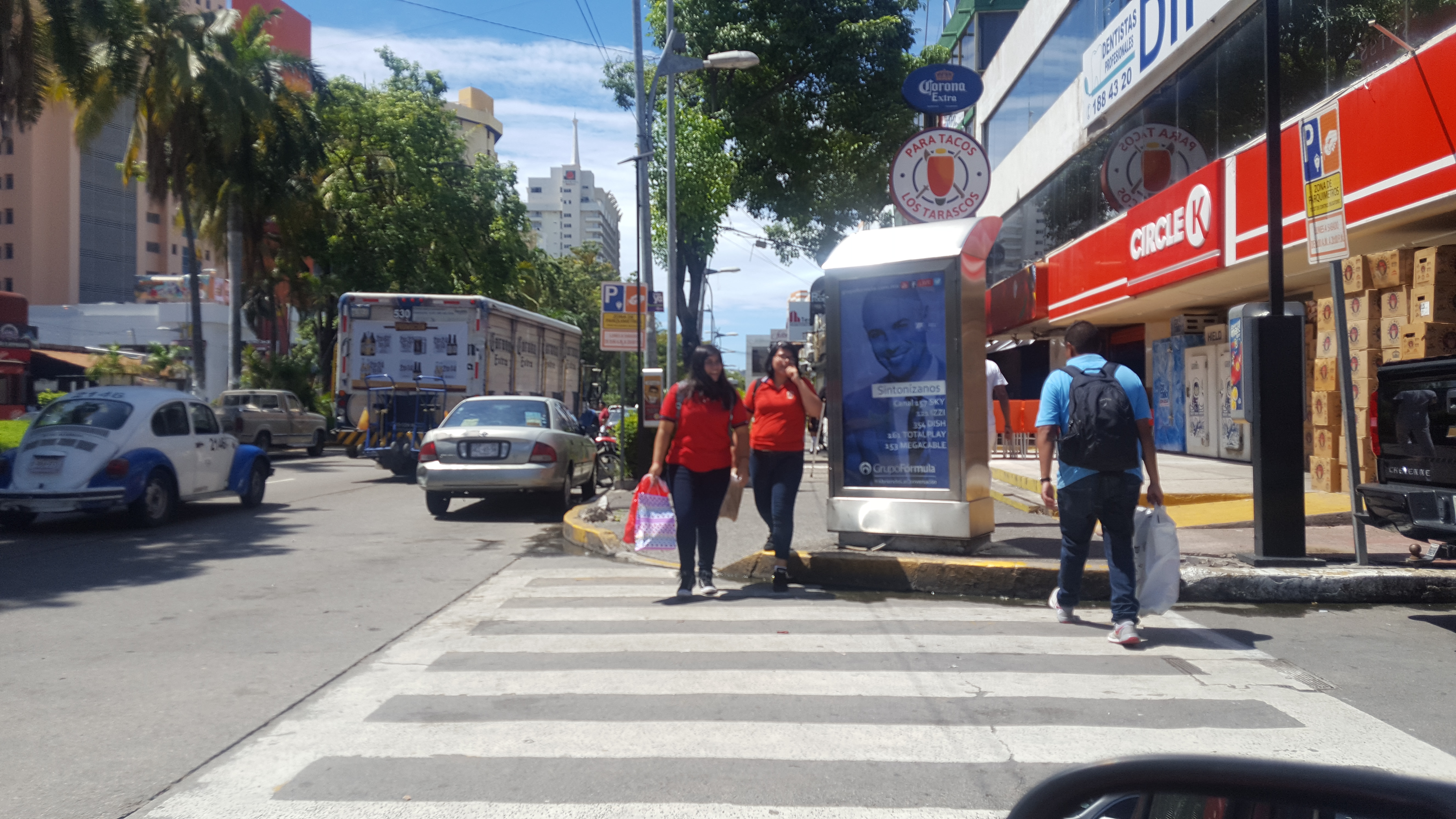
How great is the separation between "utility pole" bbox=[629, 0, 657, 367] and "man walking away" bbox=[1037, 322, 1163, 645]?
535 inches

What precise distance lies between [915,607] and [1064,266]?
1530 cm

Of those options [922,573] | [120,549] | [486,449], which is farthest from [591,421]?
[922,573]

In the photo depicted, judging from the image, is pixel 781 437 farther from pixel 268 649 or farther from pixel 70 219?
pixel 70 219

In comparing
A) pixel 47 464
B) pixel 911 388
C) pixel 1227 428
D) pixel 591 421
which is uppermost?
pixel 911 388

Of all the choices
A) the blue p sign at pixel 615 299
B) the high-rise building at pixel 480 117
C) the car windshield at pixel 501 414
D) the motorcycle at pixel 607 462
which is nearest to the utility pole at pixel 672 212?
the motorcycle at pixel 607 462

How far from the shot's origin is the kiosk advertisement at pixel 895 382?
864 centimetres

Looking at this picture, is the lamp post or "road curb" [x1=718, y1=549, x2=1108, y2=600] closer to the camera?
"road curb" [x1=718, y1=549, x2=1108, y2=600]

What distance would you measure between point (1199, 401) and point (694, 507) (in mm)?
13310

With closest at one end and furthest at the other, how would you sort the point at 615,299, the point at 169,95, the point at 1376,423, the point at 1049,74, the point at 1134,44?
the point at 1376,423
the point at 615,299
the point at 1134,44
the point at 1049,74
the point at 169,95

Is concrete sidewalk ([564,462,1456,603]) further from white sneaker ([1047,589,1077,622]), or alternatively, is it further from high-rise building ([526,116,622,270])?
high-rise building ([526,116,622,270])

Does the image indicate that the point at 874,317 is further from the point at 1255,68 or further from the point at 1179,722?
the point at 1255,68

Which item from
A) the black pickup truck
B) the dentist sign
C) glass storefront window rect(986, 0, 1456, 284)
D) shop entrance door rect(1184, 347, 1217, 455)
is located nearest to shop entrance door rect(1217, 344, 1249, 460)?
shop entrance door rect(1184, 347, 1217, 455)

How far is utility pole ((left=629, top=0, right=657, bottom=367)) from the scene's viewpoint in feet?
64.1

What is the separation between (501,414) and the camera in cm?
1403
